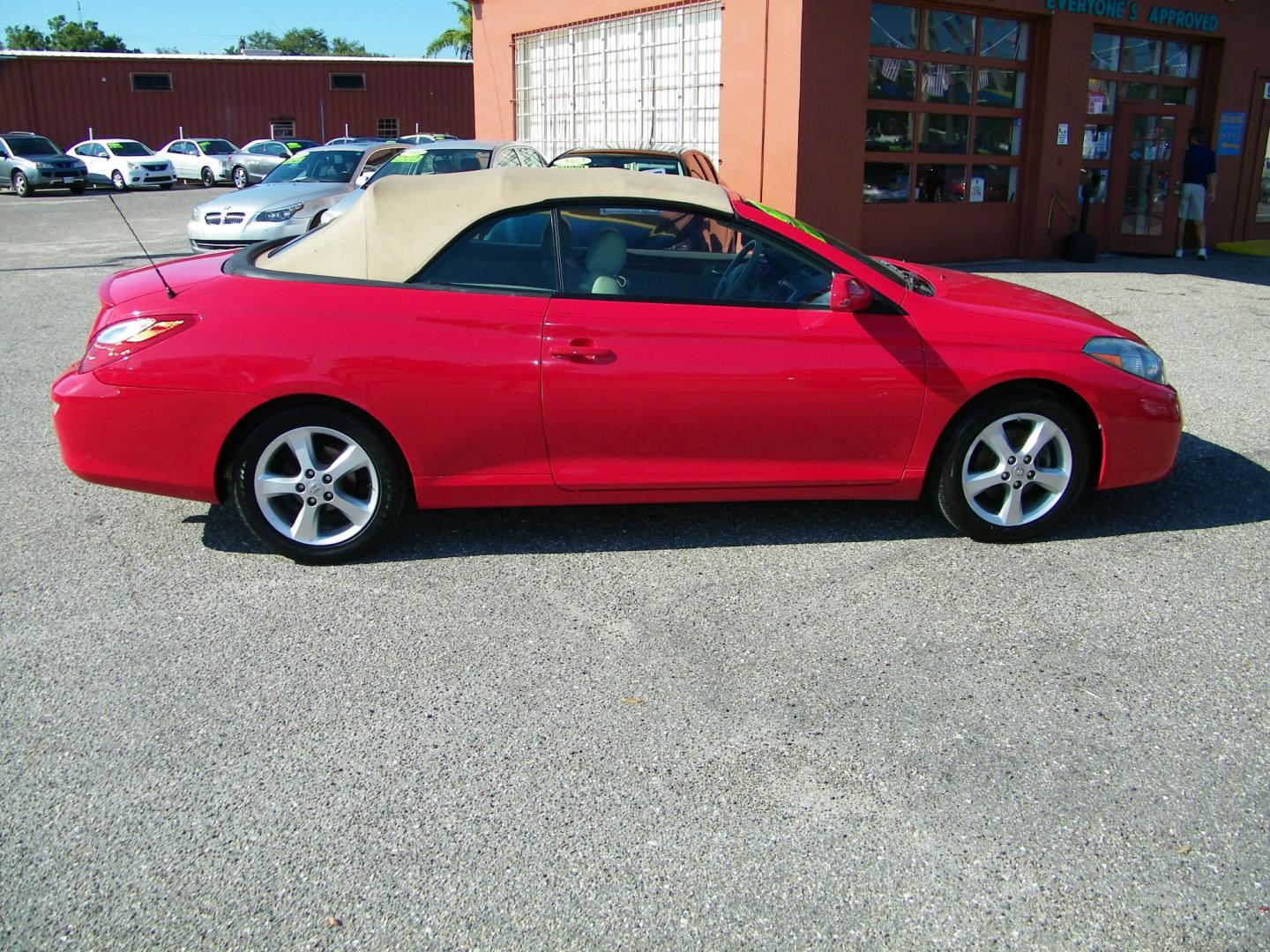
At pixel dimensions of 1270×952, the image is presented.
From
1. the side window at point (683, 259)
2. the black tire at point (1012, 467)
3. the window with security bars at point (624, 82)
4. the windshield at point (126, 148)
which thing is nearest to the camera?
the side window at point (683, 259)

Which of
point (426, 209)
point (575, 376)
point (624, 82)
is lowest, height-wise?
point (575, 376)

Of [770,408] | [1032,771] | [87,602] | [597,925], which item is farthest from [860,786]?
[87,602]

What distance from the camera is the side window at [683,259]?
14.7ft

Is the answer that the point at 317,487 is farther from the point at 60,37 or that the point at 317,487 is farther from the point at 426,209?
the point at 60,37

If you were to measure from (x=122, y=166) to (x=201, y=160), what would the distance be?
2698mm

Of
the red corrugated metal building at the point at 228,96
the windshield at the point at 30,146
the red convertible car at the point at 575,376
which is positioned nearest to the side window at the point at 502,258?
the red convertible car at the point at 575,376

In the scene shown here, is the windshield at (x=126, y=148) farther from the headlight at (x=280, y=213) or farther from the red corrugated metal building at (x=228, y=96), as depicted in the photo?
the headlight at (x=280, y=213)

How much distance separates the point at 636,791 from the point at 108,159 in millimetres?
34642

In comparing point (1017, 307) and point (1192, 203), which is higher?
point (1192, 203)

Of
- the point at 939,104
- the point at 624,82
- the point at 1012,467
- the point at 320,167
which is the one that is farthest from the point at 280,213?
the point at 1012,467

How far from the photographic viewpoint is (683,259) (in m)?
4.62

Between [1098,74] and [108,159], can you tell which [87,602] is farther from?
[108,159]

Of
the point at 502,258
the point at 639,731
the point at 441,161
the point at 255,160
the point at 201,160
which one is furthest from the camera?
the point at 201,160

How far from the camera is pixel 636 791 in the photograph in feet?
9.83
